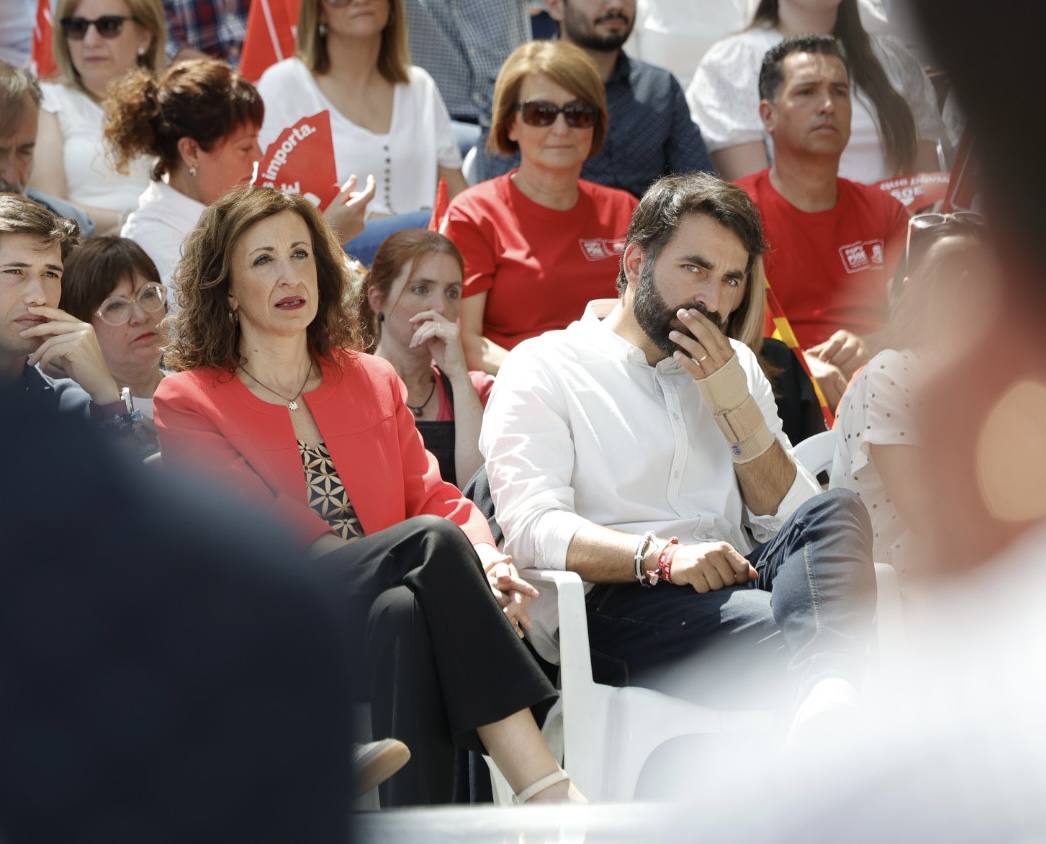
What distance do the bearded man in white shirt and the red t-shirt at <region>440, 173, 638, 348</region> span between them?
2.20ft

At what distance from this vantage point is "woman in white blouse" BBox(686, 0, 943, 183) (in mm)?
5324

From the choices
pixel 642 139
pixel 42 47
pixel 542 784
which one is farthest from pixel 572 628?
pixel 42 47

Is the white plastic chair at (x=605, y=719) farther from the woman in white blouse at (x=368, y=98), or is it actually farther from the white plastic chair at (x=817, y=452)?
the woman in white blouse at (x=368, y=98)

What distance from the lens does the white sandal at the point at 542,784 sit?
2744 mm

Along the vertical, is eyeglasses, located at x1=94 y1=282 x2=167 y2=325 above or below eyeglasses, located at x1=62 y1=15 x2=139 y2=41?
below

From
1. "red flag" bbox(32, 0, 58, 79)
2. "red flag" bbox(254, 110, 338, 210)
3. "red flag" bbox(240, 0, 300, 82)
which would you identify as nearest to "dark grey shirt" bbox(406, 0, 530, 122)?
"red flag" bbox(240, 0, 300, 82)

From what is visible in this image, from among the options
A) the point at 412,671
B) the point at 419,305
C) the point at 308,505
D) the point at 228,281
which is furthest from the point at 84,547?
the point at 419,305

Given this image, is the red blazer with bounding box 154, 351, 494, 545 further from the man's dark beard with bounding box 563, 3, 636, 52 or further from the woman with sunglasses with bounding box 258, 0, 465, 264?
the man's dark beard with bounding box 563, 3, 636, 52

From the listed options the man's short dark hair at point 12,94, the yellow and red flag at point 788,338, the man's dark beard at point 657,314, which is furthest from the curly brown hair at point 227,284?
the yellow and red flag at point 788,338

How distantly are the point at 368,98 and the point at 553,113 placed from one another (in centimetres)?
89

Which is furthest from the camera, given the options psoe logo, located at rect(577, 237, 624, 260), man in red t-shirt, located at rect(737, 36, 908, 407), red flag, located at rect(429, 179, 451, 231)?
man in red t-shirt, located at rect(737, 36, 908, 407)

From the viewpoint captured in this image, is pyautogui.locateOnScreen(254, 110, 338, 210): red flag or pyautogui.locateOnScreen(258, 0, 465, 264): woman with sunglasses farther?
pyautogui.locateOnScreen(258, 0, 465, 264): woman with sunglasses

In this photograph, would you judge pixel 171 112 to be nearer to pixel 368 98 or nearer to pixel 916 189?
pixel 368 98

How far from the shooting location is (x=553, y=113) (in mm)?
4496
